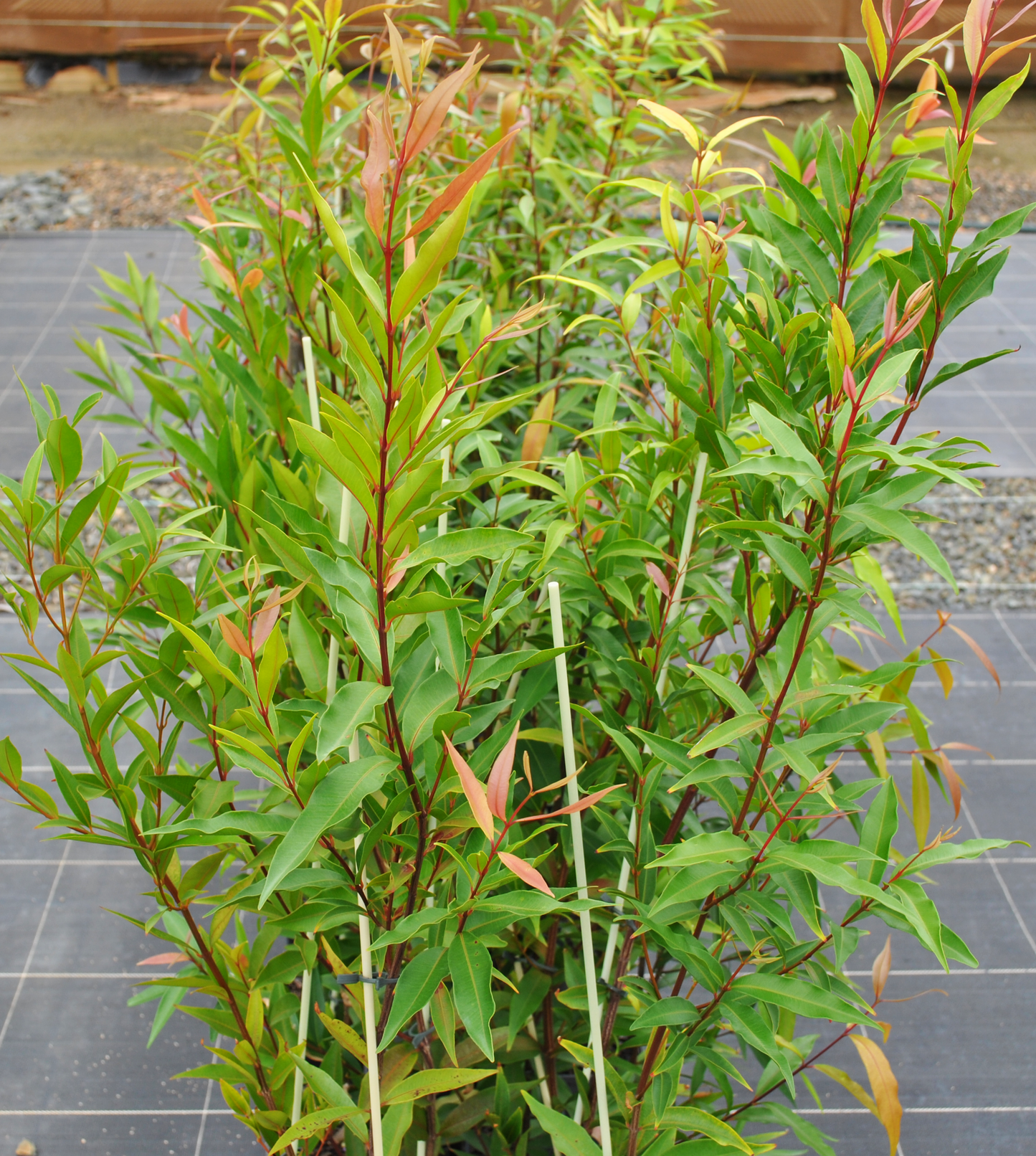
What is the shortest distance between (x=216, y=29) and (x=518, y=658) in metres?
7.09

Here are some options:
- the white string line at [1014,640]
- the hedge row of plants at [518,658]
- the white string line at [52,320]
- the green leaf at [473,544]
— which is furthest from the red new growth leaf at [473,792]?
the white string line at [52,320]

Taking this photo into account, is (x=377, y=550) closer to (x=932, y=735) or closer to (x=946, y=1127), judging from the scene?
(x=946, y=1127)

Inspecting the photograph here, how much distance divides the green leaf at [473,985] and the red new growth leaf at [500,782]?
12 centimetres

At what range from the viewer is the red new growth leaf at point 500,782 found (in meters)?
0.61

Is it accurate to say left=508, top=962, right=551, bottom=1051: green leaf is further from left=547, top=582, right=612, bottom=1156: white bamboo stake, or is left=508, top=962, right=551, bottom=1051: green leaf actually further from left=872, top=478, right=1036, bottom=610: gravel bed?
left=872, top=478, right=1036, bottom=610: gravel bed

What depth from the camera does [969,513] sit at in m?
3.14

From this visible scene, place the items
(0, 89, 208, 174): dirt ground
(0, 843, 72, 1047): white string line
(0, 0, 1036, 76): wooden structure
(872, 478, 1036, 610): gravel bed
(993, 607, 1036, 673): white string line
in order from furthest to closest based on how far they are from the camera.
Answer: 1. (0, 0, 1036, 76): wooden structure
2. (0, 89, 208, 174): dirt ground
3. (872, 478, 1036, 610): gravel bed
4. (993, 607, 1036, 673): white string line
5. (0, 843, 72, 1047): white string line

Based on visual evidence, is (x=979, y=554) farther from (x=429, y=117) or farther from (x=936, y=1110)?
(x=429, y=117)

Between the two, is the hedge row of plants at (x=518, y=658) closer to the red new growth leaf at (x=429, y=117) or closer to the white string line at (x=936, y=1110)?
the red new growth leaf at (x=429, y=117)


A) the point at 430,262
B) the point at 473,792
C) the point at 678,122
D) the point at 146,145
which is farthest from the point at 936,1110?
the point at 146,145

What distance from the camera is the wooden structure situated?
638 cm

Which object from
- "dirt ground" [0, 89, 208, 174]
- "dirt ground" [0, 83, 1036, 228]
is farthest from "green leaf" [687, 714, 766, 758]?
"dirt ground" [0, 89, 208, 174]

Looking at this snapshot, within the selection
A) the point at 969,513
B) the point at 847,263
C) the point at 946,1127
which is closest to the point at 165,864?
the point at 847,263

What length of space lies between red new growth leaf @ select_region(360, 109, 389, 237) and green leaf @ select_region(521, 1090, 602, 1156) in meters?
0.65
